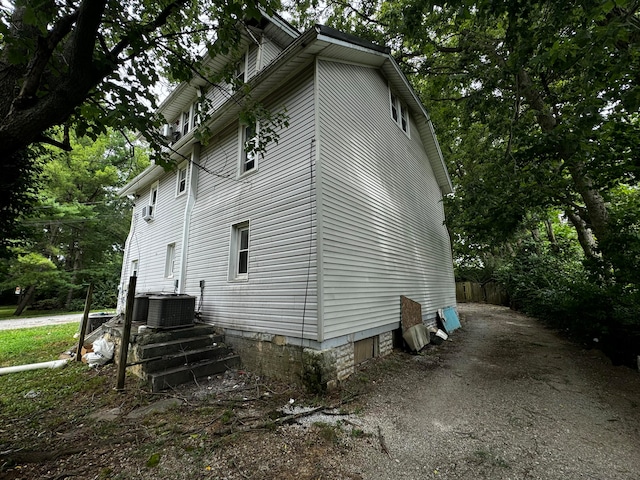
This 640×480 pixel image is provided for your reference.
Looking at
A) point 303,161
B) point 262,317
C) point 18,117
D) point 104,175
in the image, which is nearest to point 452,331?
point 262,317

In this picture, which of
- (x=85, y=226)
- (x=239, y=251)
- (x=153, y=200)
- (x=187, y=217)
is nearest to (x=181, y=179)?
(x=187, y=217)

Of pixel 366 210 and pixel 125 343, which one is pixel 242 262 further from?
pixel 366 210

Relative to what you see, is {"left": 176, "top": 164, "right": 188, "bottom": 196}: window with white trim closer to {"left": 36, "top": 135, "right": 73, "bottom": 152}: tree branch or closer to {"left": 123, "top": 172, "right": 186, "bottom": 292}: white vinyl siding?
{"left": 123, "top": 172, "right": 186, "bottom": 292}: white vinyl siding

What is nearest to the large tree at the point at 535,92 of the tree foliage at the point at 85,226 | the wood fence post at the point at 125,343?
the wood fence post at the point at 125,343

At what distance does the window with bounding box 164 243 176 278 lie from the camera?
29.6 feet

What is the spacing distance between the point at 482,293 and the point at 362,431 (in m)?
18.5

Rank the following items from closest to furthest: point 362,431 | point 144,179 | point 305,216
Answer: point 362,431 → point 305,216 → point 144,179

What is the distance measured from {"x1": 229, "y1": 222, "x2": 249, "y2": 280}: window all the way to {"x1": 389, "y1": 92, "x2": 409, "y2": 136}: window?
6.36 meters

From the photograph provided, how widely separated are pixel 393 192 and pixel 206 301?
618cm

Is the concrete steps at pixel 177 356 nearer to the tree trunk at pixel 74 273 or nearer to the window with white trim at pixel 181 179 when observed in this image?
the window with white trim at pixel 181 179

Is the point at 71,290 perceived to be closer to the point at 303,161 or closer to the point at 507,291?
the point at 303,161

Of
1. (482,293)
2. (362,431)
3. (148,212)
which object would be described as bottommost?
(362,431)

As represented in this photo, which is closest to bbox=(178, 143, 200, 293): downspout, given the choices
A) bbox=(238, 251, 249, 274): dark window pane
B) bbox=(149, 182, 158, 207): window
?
bbox=(238, 251, 249, 274): dark window pane

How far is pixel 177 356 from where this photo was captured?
5.25m
